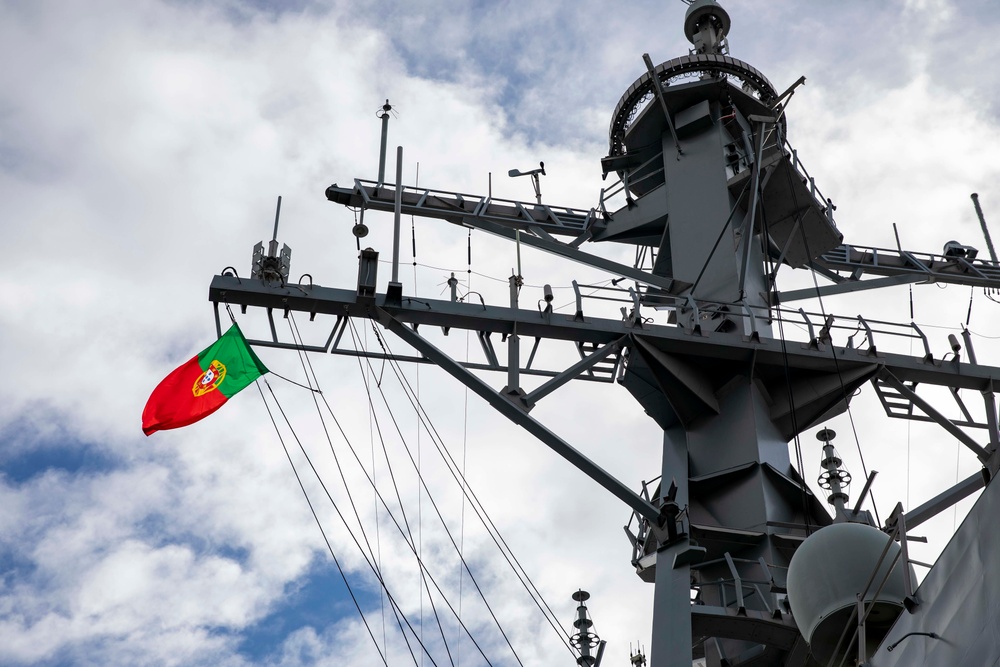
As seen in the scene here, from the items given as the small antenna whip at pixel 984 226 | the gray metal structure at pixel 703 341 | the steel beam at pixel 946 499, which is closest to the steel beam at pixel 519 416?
the gray metal structure at pixel 703 341

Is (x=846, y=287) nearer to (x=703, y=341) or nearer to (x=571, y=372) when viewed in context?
(x=703, y=341)

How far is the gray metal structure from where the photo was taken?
13.6 meters

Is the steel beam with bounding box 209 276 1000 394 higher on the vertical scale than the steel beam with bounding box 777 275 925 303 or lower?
lower

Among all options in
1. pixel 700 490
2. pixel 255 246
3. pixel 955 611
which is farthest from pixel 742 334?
pixel 955 611

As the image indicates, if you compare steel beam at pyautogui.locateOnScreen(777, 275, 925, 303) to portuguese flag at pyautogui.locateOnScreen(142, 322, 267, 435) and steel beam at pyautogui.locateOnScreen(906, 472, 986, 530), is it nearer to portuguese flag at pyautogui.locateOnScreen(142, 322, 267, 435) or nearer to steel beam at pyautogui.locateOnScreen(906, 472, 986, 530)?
steel beam at pyautogui.locateOnScreen(906, 472, 986, 530)

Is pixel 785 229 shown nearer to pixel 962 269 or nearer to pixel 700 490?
pixel 962 269

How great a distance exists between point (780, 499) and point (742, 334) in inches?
101

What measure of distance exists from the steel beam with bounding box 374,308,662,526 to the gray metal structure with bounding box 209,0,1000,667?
25mm

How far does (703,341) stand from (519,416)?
3.25 metres

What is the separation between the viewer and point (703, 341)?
15.4m

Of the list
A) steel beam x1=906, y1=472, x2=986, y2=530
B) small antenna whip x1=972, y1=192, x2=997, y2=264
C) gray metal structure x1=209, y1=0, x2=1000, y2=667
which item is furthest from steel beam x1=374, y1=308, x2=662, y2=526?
small antenna whip x1=972, y1=192, x2=997, y2=264

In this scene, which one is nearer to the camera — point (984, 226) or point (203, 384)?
point (203, 384)

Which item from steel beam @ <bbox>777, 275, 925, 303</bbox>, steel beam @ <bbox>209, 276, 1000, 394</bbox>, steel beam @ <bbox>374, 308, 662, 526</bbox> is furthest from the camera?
steel beam @ <bbox>777, 275, 925, 303</bbox>

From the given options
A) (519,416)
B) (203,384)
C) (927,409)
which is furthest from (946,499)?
(203,384)
